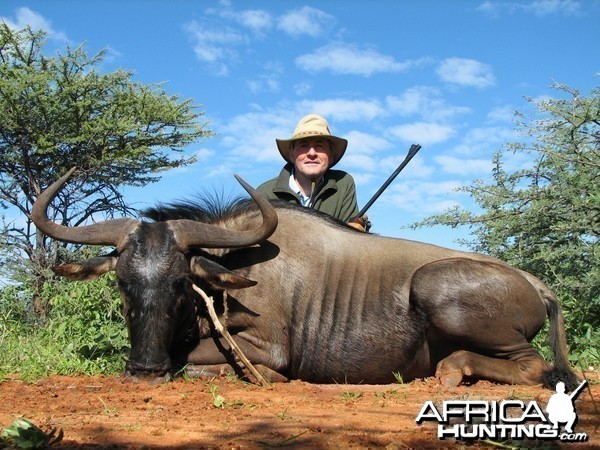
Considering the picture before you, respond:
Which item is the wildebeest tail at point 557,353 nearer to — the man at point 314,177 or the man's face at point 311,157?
the man at point 314,177

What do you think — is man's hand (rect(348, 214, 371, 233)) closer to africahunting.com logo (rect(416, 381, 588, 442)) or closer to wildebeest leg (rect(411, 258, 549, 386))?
wildebeest leg (rect(411, 258, 549, 386))

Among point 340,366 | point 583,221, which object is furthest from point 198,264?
point 583,221

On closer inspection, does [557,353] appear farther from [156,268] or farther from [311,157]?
[311,157]

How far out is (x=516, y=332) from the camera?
517 centimetres

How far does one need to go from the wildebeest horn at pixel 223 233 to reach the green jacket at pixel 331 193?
2233 millimetres

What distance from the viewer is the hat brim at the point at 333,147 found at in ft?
24.8

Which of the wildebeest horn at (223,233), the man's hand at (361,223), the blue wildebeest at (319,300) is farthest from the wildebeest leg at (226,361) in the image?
the man's hand at (361,223)

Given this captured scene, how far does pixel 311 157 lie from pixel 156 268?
3148mm

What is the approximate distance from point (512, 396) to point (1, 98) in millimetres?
10520

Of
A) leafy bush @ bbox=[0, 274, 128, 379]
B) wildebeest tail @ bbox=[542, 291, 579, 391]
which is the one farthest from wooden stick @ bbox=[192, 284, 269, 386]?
wildebeest tail @ bbox=[542, 291, 579, 391]

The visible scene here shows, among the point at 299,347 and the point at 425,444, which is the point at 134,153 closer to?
the point at 299,347

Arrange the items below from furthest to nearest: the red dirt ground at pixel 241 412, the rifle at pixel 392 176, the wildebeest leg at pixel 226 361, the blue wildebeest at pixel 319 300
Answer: the rifle at pixel 392 176, the wildebeest leg at pixel 226 361, the blue wildebeest at pixel 319 300, the red dirt ground at pixel 241 412

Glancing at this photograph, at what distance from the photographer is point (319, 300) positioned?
18.0 feet

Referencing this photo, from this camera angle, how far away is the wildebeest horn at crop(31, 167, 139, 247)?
205 inches
